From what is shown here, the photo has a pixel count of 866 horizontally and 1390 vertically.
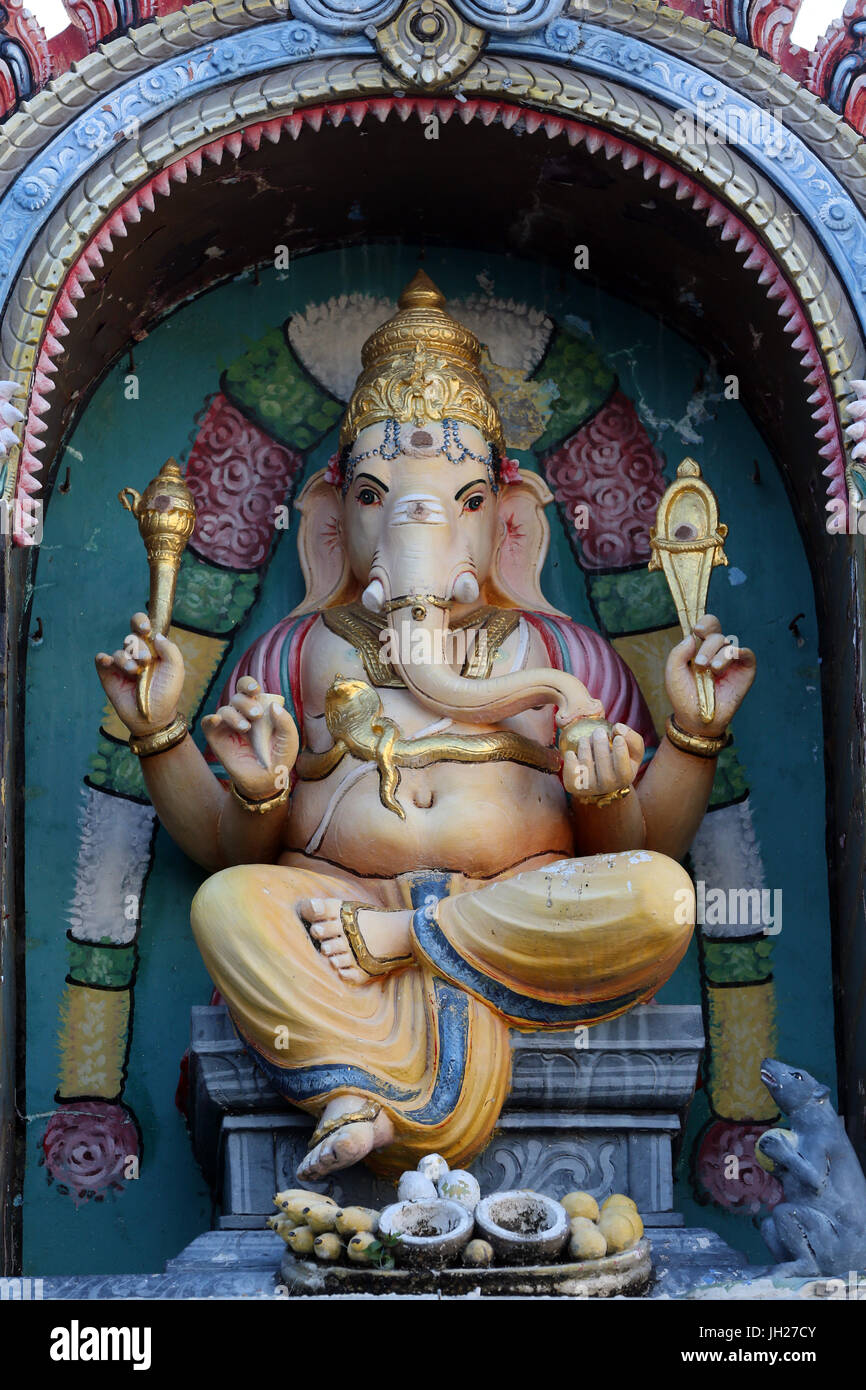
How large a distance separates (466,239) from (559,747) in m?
2.00

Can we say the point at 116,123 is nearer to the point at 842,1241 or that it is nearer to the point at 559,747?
the point at 559,747

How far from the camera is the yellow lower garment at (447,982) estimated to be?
5801mm

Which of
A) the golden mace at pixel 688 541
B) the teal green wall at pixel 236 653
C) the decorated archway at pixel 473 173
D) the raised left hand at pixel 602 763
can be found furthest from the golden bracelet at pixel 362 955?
the golden mace at pixel 688 541

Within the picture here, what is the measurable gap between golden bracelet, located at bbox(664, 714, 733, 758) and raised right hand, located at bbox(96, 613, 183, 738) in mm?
1355

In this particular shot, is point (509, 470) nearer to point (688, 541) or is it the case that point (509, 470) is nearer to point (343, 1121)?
point (688, 541)

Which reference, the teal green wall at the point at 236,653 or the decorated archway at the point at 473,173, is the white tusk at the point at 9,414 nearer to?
the decorated archway at the point at 473,173

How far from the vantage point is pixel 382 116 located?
22.3ft

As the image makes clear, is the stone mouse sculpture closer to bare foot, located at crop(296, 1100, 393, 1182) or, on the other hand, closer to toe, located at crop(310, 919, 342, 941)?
bare foot, located at crop(296, 1100, 393, 1182)

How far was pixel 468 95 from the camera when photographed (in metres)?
6.77

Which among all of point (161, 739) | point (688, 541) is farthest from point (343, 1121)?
point (688, 541)

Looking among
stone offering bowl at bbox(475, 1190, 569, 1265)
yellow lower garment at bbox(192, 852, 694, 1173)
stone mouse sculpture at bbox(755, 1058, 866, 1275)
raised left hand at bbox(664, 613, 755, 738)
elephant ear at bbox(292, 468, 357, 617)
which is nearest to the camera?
stone offering bowl at bbox(475, 1190, 569, 1265)

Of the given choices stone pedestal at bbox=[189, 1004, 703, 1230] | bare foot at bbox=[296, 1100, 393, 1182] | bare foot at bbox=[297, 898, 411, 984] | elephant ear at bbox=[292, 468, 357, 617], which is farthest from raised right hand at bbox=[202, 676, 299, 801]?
bare foot at bbox=[296, 1100, 393, 1182]

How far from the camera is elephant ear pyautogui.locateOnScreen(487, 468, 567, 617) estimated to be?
7016mm

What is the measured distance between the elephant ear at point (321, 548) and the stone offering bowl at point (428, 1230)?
2164mm
